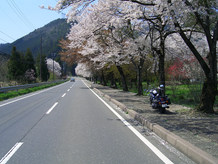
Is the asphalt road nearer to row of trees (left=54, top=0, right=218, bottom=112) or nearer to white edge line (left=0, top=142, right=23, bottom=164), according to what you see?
white edge line (left=0, top=142, right=23, bottom=164)

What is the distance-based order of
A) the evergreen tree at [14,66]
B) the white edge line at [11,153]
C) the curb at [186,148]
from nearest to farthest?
the curb at [186,148] → the white edge line at [11,153] → the evergreen tree at [14,66]

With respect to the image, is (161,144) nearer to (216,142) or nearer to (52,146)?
(216,142)

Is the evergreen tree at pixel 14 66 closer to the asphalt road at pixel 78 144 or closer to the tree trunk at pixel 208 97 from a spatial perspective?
the asphalt road at pixel 78 144

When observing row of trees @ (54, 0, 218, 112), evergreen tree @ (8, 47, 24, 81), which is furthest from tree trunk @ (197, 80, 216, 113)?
evergreen tree @ (8, 47, 24, 81)

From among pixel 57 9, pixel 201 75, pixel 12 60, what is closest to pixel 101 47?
pixel 201 75

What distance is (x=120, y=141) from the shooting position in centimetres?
562

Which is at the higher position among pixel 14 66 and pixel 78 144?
pixel 14 66

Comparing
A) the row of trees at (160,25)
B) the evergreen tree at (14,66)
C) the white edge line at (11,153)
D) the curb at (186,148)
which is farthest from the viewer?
the evergreen tree at (14,66)

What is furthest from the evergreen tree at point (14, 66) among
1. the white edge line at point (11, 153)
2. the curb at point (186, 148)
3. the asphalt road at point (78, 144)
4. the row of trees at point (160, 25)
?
the curb at point (186, 148)

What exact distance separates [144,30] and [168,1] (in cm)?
832

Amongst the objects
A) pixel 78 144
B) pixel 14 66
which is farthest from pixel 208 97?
pixel 14 66

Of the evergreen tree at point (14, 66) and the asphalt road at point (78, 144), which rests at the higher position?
the evergreen tree at point (14, 66)

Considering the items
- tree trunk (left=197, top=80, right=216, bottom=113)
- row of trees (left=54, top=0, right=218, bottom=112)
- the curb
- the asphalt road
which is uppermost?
row of trees (left=54, top=0, right=218, bottom=112)

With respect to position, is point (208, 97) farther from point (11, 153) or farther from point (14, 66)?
point (14, 66)
